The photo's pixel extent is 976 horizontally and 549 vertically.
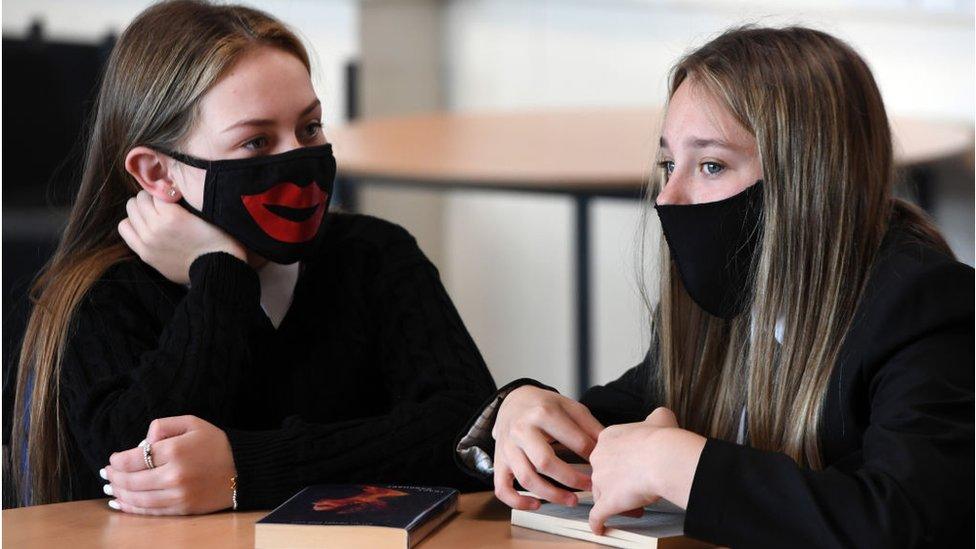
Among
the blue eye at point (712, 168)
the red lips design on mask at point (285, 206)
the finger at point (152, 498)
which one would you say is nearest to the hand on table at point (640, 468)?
the blue eye at point (712, 168)

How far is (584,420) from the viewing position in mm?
1120

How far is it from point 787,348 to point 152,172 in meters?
0.74

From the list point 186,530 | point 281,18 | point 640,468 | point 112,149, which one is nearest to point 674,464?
point 640,468

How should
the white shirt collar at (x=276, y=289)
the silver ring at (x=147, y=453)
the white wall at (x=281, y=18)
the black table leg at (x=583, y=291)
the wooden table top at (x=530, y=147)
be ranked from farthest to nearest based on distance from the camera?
the white wall at (x=281, y=18) → the black table leg at (x=583, y=291) → the wooden table top at (x=530, y=147) → the white shirt collar at (x=276, y=289) → the silver ring at (x=147, y=453)

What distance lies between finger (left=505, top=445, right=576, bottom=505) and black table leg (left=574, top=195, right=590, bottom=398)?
231 cm

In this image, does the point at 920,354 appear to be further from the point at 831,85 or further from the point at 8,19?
the point at 8,19

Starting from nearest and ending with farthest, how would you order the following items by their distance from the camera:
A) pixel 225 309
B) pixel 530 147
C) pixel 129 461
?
pixel 129 461, pixel 225 309, pixel 530 147

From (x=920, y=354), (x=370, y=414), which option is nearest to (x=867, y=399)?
(x=920, y=354)

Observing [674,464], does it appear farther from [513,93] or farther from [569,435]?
[513,93]

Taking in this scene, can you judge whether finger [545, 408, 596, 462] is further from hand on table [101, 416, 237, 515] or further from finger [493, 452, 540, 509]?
hand on table [101, 416, 237, 515]

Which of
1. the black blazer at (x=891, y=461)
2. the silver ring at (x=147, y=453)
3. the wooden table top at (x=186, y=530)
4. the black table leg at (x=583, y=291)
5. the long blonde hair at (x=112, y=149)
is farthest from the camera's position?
the black table leg at (x=583, y=291)

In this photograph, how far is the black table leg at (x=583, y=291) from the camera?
11.2 feet

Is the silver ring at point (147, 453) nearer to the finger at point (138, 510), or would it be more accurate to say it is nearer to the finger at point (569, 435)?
the finger at point (138, 510)

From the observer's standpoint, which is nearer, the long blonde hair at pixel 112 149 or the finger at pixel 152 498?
the finger at pixel 152 498
